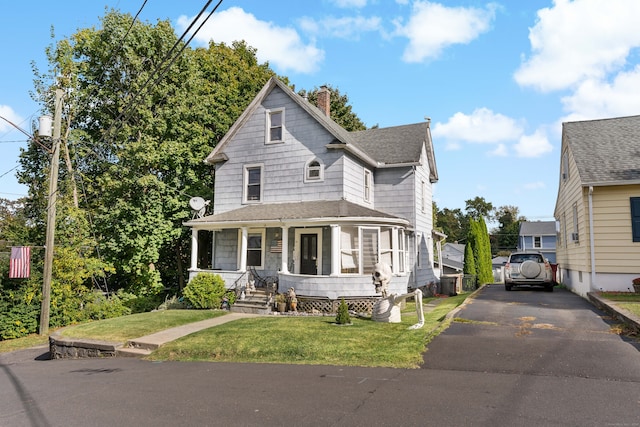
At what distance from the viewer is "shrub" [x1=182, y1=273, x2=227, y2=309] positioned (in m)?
16.5

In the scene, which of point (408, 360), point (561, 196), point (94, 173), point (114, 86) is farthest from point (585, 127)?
point (94, 173)

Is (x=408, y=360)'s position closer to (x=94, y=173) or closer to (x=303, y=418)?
(x=303, y=418)

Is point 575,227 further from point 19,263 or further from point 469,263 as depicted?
point 19,263

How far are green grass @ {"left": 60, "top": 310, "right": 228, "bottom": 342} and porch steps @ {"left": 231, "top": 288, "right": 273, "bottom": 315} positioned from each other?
843mm

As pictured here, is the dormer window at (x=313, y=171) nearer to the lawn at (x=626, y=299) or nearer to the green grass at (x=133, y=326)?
the green grass at (x=133, y=326)

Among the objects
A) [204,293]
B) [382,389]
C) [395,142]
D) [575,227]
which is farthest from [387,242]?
[382,389]

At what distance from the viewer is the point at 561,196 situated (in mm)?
22328

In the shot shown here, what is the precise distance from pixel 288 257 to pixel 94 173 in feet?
46.5

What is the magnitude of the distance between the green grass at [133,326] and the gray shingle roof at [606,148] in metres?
14.8

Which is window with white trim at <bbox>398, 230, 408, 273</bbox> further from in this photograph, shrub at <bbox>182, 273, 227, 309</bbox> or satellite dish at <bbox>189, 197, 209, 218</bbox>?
satellite dish at <bbox>189, 197, 209, 218</bbox>

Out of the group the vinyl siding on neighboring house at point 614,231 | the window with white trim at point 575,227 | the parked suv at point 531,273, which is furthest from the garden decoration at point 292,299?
the window with white trim at point 575,227

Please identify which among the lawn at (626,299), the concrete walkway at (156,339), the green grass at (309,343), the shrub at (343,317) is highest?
the lawn at (626,299)

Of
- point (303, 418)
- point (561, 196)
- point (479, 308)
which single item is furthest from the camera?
point (561, 196)

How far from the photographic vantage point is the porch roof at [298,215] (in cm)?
1576
